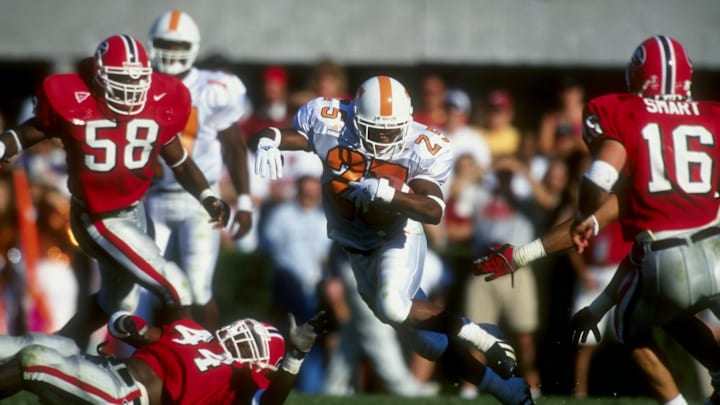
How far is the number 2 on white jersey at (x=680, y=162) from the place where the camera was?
6375mm

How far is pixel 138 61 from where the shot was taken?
23.8 feet

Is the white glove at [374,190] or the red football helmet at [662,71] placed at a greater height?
the red football helmet at [662,71]

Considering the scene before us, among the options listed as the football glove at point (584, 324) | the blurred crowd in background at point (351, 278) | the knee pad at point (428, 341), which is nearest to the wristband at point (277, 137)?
the knee pad at point (428, 341)

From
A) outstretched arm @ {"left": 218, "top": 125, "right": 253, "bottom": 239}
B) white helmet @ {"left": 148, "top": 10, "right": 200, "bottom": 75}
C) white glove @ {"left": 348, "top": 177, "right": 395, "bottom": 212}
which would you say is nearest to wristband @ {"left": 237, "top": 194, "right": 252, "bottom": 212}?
outstretched arm @ {"left": 218, "top": 125, "right": 253, "bottom": 239}

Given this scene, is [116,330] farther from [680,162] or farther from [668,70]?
[668,70]

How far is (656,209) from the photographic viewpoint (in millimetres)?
6375

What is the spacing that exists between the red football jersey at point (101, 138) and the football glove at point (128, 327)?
1.09m

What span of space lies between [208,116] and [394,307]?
7.52 feet

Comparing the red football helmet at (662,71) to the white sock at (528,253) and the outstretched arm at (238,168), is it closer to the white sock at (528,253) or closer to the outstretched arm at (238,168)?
the white sock at (528,253)

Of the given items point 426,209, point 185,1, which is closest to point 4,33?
point 185,1

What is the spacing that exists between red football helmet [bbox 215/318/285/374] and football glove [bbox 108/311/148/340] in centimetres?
39

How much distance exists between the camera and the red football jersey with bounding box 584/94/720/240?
6.37 meters

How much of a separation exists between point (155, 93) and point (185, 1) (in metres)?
5.86

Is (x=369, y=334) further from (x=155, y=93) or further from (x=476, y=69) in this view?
(x=476, y=69)
